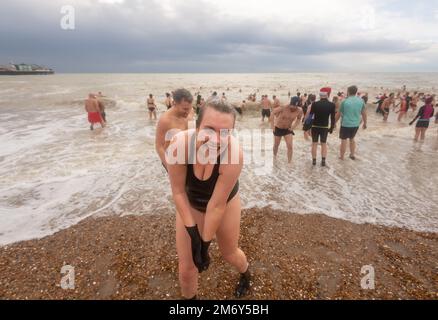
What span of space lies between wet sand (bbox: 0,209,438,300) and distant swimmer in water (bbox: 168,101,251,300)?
89cm

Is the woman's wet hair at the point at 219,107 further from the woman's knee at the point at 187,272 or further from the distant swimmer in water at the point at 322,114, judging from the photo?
the distant swimmer in water at the point at 322,114

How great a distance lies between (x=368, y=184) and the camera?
227 inches

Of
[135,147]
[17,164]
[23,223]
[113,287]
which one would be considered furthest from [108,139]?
[113,287]

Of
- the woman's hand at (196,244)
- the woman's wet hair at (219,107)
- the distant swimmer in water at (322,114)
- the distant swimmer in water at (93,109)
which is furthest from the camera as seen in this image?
the distant swimmer in water at (93,109)

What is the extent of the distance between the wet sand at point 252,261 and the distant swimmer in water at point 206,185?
2.93ft

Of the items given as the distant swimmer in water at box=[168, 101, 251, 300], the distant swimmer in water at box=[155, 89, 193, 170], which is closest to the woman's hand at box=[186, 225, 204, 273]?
the distant swimmer in water at box=[168, 101, 251, 300]

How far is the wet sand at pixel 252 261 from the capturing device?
2822 millimetres

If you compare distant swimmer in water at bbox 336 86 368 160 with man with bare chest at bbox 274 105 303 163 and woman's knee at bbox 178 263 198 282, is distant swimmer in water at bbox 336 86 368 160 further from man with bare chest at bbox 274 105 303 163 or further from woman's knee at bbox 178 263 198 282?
woman's knee at bbox 178 263 198 282

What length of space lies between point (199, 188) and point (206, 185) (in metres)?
0.08

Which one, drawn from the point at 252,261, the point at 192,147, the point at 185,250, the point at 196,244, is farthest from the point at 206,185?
the point at 252,261

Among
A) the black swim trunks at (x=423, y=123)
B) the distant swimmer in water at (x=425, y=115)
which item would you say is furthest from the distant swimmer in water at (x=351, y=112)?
the black swim trunks at (x=423, y=123)

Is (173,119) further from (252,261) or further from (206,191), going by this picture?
(252,261)

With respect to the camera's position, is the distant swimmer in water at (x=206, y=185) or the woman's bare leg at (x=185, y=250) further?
the woman's bare leg at (x=185, y=250)

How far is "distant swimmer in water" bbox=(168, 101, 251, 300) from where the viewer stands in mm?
1745
